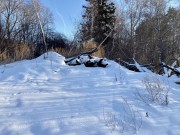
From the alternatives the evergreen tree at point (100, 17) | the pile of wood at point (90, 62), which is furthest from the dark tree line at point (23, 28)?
the pile of wood at point (90, 62)

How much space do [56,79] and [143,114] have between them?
2480 millimetres

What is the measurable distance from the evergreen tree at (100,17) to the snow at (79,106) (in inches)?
945

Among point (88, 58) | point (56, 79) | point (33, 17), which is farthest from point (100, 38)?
point (56, 79)

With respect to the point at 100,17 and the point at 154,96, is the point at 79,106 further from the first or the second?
the point at 100,17

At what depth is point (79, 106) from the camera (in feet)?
13.7

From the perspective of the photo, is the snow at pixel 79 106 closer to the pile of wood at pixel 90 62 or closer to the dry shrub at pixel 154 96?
the dry shrub at pixel 154 96

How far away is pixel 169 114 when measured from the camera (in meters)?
4.03

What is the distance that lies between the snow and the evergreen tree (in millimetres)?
24004

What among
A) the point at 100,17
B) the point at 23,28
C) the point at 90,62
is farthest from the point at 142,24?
the point at 90,62

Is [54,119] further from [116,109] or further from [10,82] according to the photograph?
[10,82]

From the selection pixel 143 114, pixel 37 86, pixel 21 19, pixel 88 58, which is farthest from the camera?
pixel 21 19

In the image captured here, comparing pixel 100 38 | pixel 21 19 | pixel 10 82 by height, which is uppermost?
pixel 21 19

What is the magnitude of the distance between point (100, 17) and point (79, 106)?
1065 inches

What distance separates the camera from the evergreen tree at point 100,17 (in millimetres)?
30156
